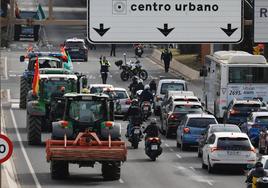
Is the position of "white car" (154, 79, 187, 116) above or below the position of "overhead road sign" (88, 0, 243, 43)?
below

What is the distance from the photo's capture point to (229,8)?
1481 centimetres

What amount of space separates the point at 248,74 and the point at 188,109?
14.8 ft

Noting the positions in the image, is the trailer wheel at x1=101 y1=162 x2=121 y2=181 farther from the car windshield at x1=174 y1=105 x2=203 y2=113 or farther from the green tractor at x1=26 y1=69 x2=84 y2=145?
the car windshield at x1=174 y1=105 x2=203 y2=113

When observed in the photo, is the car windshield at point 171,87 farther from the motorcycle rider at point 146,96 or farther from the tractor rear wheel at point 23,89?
the tractor rear wheel at point 23,89

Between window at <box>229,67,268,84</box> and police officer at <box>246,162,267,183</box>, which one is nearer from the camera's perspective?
police officer at <box>246,162,267,183</box>

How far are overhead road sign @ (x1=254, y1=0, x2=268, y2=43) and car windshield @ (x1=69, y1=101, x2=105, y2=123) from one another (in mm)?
18276

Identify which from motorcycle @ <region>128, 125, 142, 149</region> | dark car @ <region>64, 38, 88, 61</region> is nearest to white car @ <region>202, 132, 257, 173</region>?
motorcycle @ <region>128, 125, 142, 149</region>

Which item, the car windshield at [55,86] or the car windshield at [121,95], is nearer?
the car windshield at [55,86]

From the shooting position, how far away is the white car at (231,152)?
36.0m

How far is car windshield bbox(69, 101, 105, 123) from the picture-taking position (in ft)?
111

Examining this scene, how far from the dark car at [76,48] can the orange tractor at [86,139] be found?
49.3m

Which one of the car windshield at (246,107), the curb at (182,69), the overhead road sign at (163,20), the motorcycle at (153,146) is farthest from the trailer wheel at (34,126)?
the curb at (182,69)

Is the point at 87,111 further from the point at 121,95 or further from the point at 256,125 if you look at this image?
the point at 121,95

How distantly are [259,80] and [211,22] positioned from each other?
1476 inches
